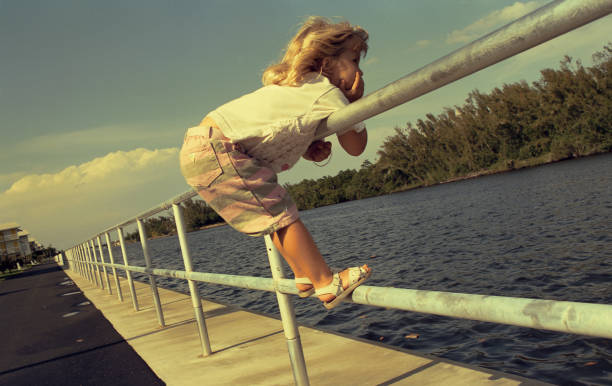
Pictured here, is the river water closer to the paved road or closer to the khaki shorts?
the paved road

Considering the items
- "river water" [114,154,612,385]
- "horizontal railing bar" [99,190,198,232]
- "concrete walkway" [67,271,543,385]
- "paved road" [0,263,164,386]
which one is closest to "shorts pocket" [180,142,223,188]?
"horizontal railing bar" [99,190,198,232]

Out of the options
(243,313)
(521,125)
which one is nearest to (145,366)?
(243,313)

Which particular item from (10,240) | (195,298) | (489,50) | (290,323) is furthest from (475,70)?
(10,240)

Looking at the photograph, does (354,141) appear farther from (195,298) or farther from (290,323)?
(195,298)

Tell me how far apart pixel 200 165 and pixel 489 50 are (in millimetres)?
1130

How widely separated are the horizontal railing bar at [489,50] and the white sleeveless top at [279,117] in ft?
0.83

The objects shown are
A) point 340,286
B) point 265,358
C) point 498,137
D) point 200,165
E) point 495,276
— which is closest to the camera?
point 340,286

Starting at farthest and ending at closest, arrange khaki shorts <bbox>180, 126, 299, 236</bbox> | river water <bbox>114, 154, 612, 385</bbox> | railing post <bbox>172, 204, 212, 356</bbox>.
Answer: river water <bbox>114, 154, 612, 385</bbox>, railing post <bbox>172, 204, 212, 356</bbox>, khaki shorts <bbox>180, 126, 299, 236</bbox>

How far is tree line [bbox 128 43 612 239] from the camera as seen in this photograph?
174ft

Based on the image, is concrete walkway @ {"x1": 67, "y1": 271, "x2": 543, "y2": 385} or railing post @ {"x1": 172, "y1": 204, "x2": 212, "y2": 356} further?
railing post @ {"x1": 172, "y1": 204, "x2": 212, "y2": 356}

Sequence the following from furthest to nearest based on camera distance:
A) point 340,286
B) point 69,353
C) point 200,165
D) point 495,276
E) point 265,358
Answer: point 495,276, point 69,353, point 265,358, point 200,165, point 340,286

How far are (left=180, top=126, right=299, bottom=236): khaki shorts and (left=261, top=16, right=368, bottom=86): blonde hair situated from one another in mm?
312

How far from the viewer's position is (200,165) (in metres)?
1.74

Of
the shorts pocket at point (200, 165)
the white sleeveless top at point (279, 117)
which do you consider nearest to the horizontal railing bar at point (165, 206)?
the shorts pocket at point (200, 165)
